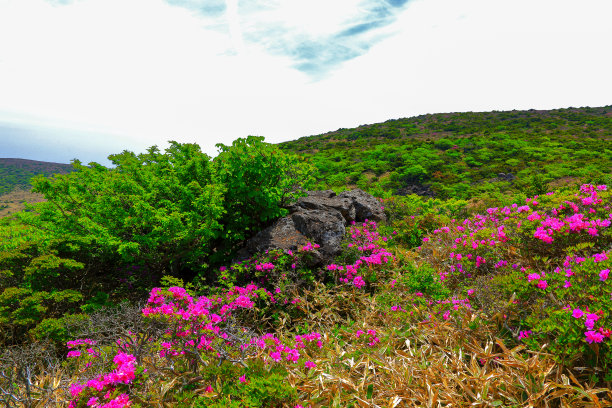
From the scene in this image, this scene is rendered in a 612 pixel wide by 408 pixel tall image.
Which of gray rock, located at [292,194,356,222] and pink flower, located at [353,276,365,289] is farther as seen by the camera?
gray rock, located at [292,194,356,222]

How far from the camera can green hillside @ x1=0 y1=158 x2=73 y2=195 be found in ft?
266

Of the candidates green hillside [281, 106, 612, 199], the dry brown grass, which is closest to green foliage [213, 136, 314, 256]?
the dry brown grass

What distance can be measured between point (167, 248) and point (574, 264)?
665 cm

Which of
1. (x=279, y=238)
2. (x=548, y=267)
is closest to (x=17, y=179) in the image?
(x=279, y=238)

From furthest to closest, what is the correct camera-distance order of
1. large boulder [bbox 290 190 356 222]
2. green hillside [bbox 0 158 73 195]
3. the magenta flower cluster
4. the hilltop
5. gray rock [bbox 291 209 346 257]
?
green hillside [bbox 0 158 73 195]
the hilltop
large boulder [bbox 290 190 356 222]
gray rock [bbox 291 209 346 257]
the magenta flower cluster

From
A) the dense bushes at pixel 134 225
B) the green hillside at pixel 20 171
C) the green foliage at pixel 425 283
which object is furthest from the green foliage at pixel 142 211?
the green hillside at pixel 20 171

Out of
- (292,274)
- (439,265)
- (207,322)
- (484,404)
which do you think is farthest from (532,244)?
(207,322)

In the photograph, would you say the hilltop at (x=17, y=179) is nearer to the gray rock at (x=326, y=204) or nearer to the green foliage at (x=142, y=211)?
the green foliage at (x=142, y=211)

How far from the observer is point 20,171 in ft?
315

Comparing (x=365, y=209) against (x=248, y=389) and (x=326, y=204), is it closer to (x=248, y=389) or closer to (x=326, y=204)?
(x=326, y=204)

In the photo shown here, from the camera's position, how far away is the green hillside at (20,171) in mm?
81188

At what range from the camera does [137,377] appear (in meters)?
2.86

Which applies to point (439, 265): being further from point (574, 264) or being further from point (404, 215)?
point (404, 215)

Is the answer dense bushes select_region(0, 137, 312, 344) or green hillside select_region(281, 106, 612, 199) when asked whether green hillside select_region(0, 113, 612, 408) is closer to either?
dense bushes select_region(0, 137, 312, 344)
